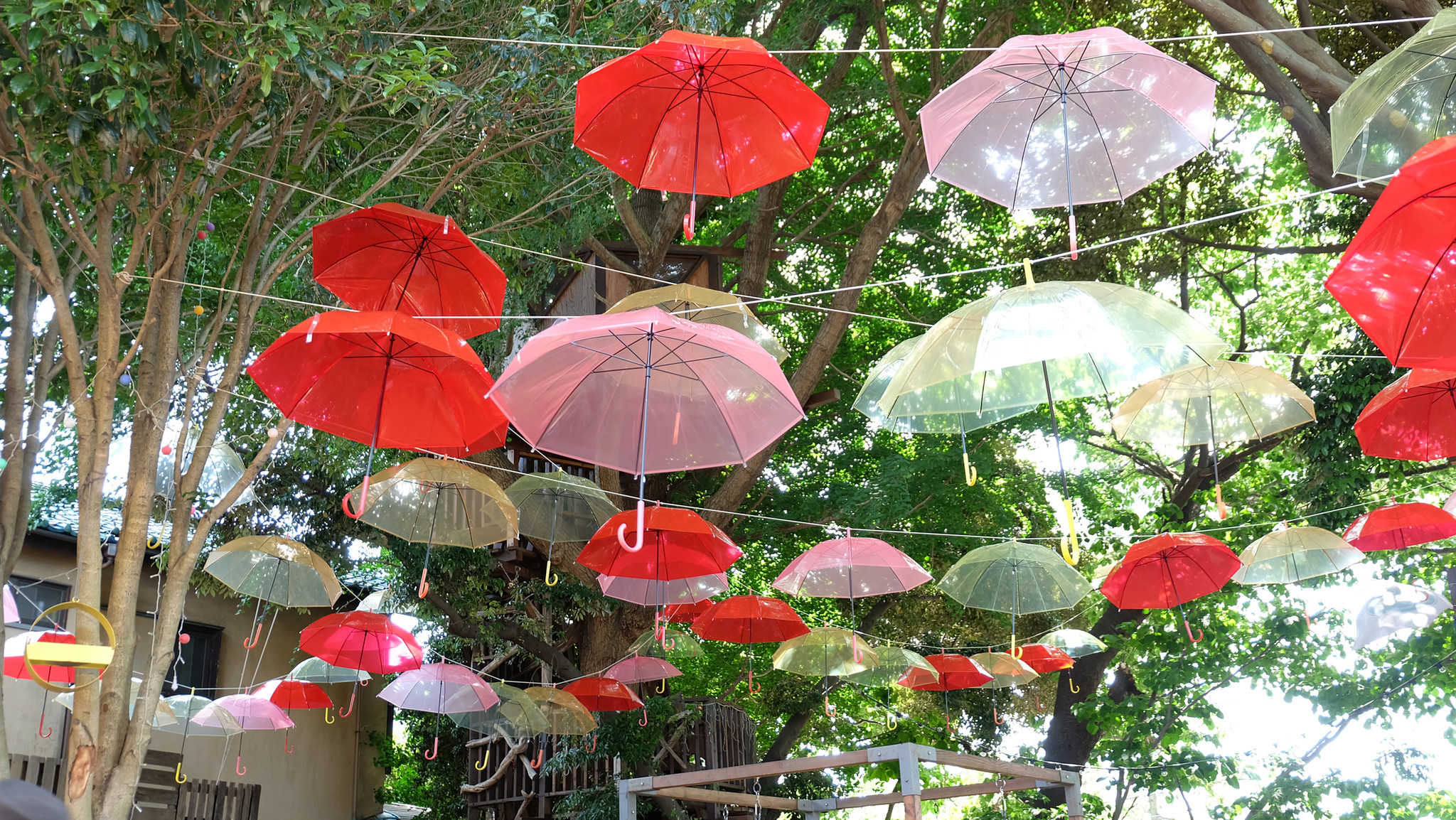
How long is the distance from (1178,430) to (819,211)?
7710 mm

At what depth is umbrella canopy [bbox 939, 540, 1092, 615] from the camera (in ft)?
33.1

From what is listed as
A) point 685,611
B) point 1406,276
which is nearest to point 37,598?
point 685,611

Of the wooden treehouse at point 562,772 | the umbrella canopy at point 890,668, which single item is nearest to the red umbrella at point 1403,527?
the umbrella canopy at point 890,668

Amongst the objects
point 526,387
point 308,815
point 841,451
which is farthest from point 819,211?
point 308,815

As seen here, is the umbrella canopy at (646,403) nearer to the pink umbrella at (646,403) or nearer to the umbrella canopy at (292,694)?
the pink umbrella at (646,403)

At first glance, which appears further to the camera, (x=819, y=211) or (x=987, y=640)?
(x=987, y=640)

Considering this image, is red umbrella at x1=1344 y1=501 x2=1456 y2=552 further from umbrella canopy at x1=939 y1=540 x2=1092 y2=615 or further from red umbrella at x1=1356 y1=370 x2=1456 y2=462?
umbrella canopy at x1=939 y1=540 x2=1092 y2=615

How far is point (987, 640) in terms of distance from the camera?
54.0 ft

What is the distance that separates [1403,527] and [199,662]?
1382cm

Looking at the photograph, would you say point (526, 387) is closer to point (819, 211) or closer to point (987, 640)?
point (819, 211)

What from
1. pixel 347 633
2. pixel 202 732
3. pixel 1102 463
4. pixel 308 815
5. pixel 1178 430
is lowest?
pixel 308 815

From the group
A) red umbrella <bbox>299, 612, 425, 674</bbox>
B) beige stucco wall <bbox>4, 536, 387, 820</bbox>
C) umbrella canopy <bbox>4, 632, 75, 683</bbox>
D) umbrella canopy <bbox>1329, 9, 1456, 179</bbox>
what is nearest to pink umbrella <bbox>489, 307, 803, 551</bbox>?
umbrella canopy <bbox>4, 632, 75, 683</bbox>

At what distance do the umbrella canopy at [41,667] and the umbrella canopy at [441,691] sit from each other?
300 cm

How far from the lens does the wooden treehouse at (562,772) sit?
43.3 ft
